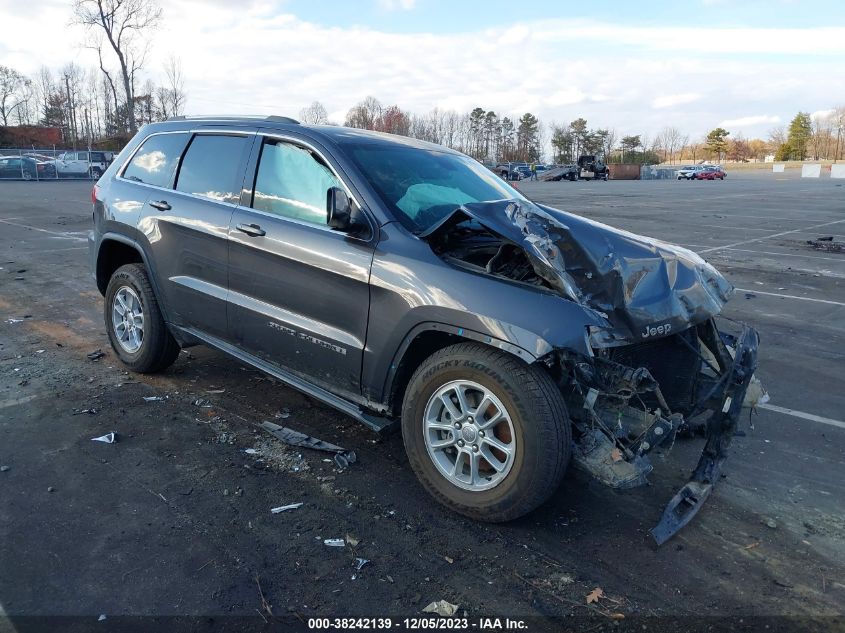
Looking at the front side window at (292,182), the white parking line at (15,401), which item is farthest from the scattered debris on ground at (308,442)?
the white parking line at (15,401)

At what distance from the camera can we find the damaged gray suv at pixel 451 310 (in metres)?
3.17

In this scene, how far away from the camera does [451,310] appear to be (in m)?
3.30

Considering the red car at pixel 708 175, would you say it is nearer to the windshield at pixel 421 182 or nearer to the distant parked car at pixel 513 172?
the distant parked car at pixel 513 172

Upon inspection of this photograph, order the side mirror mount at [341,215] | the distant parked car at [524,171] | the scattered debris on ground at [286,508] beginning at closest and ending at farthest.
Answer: the scattered debris on ground at [286,508] → the side mirror mount at [341,215] → the distant parked car at [524,171]

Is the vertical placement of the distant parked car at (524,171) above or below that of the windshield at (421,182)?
above

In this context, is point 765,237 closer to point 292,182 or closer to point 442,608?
point 292,182

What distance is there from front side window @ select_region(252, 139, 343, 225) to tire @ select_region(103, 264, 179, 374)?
4.52 feet

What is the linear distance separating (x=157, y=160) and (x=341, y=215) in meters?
2.36

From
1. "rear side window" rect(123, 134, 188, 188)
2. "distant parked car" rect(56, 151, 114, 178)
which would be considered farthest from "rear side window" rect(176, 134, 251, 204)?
"distant parked car" rect(56, 151, 114, 178)

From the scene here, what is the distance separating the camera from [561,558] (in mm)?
3129

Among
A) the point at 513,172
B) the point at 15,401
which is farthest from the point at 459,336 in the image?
the point at 513,172

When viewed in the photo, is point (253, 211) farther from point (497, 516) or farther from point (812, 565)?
point (812, 565)

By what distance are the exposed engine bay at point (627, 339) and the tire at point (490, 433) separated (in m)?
0.17

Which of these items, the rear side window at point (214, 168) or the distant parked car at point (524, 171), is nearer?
the rear side window at point (214, 168)
